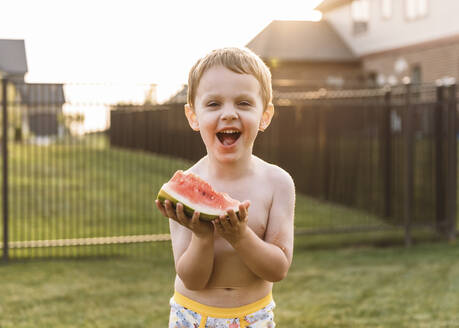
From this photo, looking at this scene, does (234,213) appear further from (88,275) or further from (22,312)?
(88,275)

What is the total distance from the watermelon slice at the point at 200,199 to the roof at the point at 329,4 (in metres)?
32.1

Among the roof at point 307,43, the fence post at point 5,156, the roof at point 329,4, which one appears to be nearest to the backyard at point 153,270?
the fence post at point 5,156

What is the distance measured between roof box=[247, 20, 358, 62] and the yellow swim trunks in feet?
99.8

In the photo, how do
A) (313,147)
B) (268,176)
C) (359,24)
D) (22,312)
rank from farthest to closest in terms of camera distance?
(359,24) → (313,147) → (22,312) → (268,176)

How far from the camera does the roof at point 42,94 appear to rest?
7800 mm

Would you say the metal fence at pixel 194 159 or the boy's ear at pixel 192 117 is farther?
the metal fence at pixel 194 159

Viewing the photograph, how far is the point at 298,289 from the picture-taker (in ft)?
21.8

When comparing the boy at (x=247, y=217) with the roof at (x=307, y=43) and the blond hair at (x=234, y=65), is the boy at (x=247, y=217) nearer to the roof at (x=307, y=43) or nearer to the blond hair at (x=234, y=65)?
the blond hair at (x=234, y=65)

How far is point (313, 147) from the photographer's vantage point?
991 cm

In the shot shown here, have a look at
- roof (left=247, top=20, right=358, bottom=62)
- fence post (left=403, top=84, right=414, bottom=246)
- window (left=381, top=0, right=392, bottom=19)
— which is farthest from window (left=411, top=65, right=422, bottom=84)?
fence post (left=403, top=84, right=414, bottom=246)

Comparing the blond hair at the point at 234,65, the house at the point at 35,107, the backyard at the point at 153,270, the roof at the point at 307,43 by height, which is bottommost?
the backyard at the point at 153,270

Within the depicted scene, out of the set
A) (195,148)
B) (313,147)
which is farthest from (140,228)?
(313,147)

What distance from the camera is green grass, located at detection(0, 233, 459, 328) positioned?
5645mm

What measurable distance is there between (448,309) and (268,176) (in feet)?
13.2
